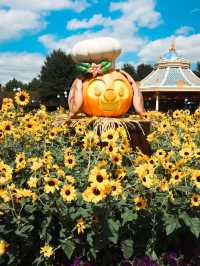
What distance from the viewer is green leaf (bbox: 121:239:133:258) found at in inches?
128

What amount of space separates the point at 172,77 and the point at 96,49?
1092 inches

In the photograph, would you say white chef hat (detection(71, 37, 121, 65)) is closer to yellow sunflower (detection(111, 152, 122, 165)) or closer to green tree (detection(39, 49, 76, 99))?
yellow sunflower (detection(111, 152, 122, 165))

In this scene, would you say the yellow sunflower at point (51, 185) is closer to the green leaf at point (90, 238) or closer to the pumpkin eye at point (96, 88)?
the green leaf at point (90, 238)

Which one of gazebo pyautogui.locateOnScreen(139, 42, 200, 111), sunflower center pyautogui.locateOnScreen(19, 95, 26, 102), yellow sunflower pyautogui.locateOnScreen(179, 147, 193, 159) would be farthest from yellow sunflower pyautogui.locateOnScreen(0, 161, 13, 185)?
gazebo pyautogui.locateOnScreen(139, 42, 200, 111)

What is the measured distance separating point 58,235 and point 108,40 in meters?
4.10

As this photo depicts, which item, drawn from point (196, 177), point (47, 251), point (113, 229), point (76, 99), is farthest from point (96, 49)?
point (47, 251)

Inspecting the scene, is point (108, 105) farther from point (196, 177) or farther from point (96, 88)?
point (196, 177)

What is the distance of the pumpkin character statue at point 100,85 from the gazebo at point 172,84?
86.0ft

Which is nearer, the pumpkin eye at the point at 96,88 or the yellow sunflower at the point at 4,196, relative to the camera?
the yellow sunflower at the point at 4,196

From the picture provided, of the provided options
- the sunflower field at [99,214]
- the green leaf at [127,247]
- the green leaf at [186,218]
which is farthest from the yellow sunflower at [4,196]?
the green leaf at [186,218]

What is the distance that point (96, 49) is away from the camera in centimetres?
671

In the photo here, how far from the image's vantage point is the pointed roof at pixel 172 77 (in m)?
32.8

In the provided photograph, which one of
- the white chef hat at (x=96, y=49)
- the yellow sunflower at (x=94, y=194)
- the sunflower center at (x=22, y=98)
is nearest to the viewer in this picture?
the yellow sunflower at (x=94, y=194)

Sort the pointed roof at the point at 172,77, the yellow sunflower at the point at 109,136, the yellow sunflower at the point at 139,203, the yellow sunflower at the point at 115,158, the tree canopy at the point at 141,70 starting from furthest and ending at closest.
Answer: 1. the tree canopy at the point at 141,70
2. the pointed roof at the point at 172,77
3. the yellow sunflower at the point at 109,136
4. the yellow sunflower at the point at 115,158
5. the yellow sunflower at the point at 139,203
